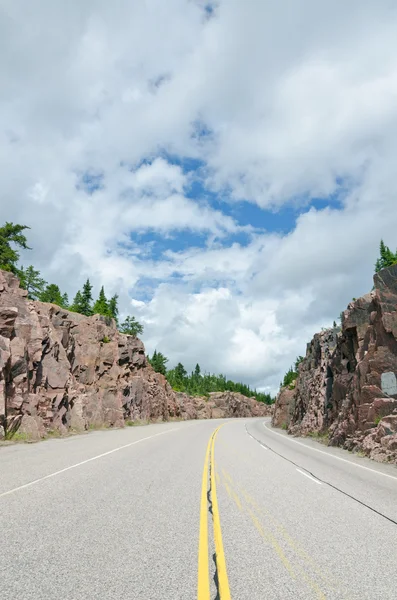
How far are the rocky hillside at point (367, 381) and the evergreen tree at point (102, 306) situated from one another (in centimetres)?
5564

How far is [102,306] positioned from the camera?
8631 cm

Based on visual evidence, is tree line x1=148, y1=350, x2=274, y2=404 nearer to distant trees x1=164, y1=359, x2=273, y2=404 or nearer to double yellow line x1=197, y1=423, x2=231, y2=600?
distant trees x1=164, y1=359, x2=273, y2=404

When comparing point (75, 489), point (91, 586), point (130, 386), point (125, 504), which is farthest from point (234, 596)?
point (130, 386)

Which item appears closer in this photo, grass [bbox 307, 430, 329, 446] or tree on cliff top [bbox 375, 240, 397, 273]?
grass [bbox 307, 430, 329, 446]

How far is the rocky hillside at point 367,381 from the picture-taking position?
61.6 ft

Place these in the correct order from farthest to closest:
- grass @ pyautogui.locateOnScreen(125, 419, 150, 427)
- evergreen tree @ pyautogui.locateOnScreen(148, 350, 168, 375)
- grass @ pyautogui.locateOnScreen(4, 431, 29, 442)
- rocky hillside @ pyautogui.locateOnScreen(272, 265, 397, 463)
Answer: evergreen tree @ pyautogui.locateOnScreen(148, 350, 168, 375) → grass @ pyautogui.locateOnScreen(125, 419, 150, 427) → grass @ pyautogui.locateOnScreen(4, 431, 29, 442) → rocky hillside @ pyautogui.locateOnScreen(272, 265, 397, 463)

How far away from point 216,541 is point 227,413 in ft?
396

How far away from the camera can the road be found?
4.27 meters

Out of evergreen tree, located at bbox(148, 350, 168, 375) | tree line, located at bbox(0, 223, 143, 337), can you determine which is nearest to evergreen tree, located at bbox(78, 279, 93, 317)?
tree line, located at bbox(0, 223, 143, 337)

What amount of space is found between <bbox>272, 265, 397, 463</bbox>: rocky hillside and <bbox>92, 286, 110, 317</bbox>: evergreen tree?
55641 mm

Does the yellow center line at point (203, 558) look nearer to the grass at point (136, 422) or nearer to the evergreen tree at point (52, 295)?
the grass at point (136, 422)

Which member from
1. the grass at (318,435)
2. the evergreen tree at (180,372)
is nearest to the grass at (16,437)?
the grass at (318,435)

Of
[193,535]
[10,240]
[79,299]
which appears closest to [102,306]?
[79,299]

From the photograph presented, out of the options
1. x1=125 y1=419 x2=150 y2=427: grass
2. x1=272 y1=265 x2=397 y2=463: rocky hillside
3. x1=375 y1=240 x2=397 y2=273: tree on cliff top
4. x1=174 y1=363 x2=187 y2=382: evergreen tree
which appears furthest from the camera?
x1=174 y1=363 x2=187 y2=382: evergreen tree
